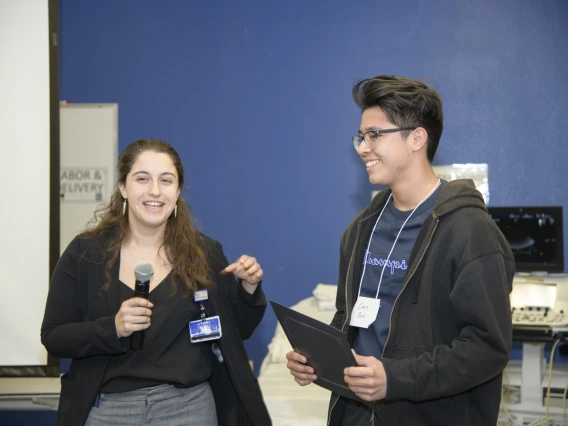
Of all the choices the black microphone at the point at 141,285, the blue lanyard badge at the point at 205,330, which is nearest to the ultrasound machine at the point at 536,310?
the blue lanyard badge at the point at 205,330

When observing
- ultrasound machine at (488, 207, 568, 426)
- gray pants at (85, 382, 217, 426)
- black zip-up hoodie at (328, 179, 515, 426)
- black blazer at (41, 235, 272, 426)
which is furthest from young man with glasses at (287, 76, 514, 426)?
ultrasound machine at (488, 207, 568, 426)

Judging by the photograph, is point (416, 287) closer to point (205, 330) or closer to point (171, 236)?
point (205, 330)

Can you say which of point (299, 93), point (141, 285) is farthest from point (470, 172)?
point (141, 285)

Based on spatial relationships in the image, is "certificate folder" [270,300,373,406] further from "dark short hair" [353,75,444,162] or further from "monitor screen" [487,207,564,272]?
"monitor screen" [487,207,564,272]

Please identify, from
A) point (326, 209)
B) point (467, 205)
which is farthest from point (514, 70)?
point (467, 205)

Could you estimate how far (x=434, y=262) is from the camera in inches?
71.8

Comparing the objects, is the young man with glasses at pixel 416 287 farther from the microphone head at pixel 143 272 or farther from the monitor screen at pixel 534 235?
the monitor screen at pixel 534 235

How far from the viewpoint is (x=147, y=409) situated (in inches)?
79.0

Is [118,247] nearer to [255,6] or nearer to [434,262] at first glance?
[434,262]

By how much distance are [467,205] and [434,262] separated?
0.61 feet

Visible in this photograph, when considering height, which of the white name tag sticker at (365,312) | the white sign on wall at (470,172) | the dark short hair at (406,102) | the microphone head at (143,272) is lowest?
the white name tag sticker at (365,312)

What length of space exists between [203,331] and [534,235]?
248 centimetres

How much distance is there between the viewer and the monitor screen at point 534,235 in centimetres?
384

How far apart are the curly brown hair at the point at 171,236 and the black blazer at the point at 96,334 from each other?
1.9 inches
